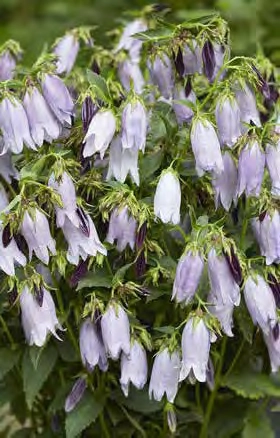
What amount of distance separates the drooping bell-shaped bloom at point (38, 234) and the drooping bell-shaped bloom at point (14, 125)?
144 mm

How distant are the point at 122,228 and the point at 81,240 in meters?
0.07

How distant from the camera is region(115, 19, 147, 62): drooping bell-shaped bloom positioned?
2057mm

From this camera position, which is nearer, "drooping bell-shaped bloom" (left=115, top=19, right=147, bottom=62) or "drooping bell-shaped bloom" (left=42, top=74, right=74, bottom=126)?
"drooping bell-shaped bloom" (left=42, top=74, right=74, bottom=126)

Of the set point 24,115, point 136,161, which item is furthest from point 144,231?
point 24,115

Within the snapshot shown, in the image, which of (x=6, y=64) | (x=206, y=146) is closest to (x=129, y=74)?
(x=6, y=64)

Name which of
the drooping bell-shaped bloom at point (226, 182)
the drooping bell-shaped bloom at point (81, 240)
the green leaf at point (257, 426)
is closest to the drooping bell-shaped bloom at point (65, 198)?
the drooping bell-shaped bloom at point (81, 240)

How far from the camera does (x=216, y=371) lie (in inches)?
72.9

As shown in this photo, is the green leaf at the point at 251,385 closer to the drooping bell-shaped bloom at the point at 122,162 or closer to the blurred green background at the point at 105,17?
the drooping bell-shaped bloom at the point at 122,162

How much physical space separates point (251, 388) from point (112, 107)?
0.56 metres

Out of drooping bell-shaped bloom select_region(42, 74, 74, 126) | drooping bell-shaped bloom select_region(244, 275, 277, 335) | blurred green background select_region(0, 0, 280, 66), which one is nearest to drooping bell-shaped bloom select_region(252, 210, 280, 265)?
drooping bell-shaped bloom select_region(244, 275, 277, 335)

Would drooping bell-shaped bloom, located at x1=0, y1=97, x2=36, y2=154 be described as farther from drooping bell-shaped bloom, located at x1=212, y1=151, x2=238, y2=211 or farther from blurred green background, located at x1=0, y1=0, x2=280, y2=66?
blurred green background, located at x1=0, y1=0, x2=280, y2=66

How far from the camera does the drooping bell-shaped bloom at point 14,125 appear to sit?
5.26 feet

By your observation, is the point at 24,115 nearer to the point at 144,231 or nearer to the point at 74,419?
the point at 144,231

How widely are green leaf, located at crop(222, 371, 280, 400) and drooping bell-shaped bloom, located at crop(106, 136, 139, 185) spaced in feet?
1.43
